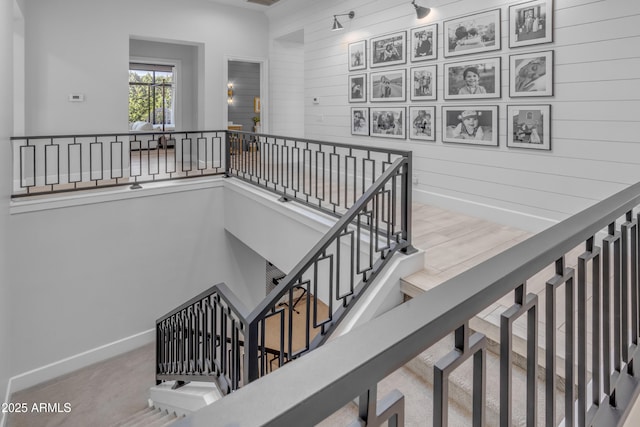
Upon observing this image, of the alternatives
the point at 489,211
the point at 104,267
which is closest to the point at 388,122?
the point at 489,211

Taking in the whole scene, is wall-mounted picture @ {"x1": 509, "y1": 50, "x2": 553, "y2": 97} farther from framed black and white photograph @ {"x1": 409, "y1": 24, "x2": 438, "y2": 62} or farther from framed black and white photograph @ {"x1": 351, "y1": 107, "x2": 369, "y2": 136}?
framed black and white photograph @ {"x1": 351, "y1": 107, "x2": 369, "y2": 136}

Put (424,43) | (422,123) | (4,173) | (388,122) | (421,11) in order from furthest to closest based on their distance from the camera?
(388,122) < (422,123) < (424,43) < (421,11) < (4,173)

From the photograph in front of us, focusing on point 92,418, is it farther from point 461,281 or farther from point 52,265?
point 461,281

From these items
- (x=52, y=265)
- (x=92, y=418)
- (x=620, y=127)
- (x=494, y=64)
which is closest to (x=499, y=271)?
(x=620, y=127)

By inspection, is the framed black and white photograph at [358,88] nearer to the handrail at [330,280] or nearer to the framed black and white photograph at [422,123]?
the framed black and white photograph at [422,123]

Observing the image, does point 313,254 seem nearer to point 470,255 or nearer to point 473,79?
point 470,255

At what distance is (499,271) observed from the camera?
759 millimetres

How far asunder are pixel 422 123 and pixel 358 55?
1.69 metres

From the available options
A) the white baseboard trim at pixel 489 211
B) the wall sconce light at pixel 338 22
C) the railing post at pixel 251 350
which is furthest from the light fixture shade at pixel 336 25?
the railing post at pixel 251 350

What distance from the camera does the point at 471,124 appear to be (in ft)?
15.3

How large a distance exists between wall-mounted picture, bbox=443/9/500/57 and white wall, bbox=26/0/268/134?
4.60 metres

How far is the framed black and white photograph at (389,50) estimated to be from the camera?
5.42 m

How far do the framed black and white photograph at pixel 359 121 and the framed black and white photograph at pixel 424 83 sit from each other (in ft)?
3.16

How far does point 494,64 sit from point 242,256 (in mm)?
4887
